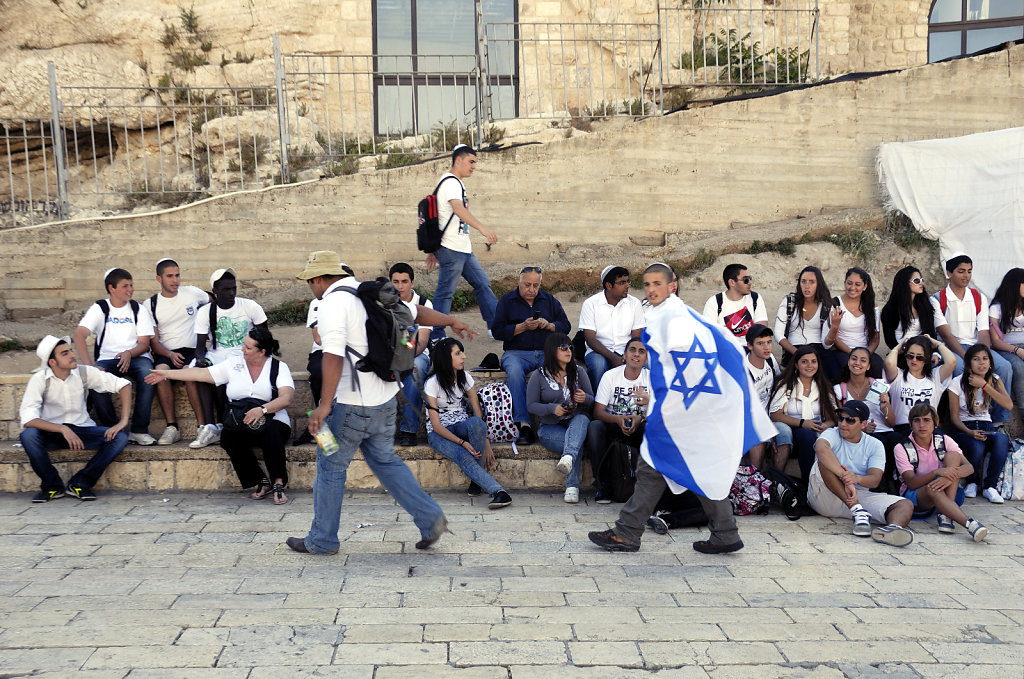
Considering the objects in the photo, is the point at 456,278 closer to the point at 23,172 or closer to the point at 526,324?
the point at 526,324

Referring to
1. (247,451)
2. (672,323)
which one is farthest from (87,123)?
(672,323)

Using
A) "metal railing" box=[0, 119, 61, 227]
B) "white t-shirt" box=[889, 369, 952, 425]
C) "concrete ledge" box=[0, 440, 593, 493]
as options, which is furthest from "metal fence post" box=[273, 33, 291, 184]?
"white t-shirt" box=[889, 369, 952, 425]

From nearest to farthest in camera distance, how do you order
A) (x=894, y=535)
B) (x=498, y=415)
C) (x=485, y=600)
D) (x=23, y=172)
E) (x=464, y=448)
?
(x=485, y=600), (x=894, y=535), (x=464, y=448), (x=498, y=415), (x=23, y=172)

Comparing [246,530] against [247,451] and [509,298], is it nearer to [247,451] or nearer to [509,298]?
[247,451]

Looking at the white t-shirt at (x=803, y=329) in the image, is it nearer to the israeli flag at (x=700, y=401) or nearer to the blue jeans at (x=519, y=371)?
the blue jeans at (x=519, y=371)

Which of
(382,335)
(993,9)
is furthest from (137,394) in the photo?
(993,9)

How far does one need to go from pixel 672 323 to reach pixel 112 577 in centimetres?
374

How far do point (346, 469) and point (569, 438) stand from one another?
93.0 inches

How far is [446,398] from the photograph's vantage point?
25.0ft

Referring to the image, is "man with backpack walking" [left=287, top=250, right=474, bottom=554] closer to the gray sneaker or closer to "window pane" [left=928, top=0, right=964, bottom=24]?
the gray sneaker

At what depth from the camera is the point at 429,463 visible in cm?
779

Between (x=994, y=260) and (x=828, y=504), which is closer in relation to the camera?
(x=828, y=504)

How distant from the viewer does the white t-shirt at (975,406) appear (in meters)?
7.73

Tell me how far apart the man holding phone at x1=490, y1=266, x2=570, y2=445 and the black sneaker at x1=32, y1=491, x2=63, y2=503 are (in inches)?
151
